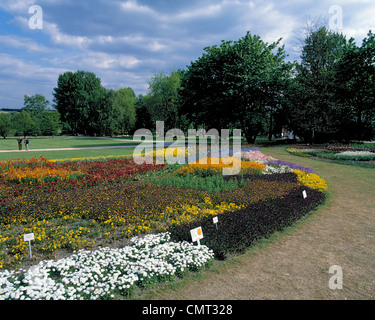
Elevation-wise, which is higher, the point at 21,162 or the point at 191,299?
the point at 21,162

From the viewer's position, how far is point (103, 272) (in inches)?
166

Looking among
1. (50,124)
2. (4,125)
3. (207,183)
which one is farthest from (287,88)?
(4,125)

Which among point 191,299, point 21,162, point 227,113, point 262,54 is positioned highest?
point 262,54

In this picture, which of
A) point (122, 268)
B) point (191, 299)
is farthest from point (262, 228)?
point (122, 268)

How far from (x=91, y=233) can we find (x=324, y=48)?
3806 cm

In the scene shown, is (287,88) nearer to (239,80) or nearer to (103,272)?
(239,80)

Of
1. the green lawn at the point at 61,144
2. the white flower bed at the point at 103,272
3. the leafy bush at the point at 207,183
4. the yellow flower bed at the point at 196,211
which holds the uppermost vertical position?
the green lawn at the point at 61,144

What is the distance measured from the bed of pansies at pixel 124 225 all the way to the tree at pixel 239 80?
1916cm

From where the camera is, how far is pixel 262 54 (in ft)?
99.5

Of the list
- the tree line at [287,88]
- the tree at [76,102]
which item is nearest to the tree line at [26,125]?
the tree at [76,102]

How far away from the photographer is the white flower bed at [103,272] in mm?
3639

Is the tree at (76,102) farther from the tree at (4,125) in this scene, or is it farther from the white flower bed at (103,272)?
the white flower bed at (103,272)

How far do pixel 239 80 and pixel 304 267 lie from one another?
85.5ft

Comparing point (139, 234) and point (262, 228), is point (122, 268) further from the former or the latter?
point (262, 228)
